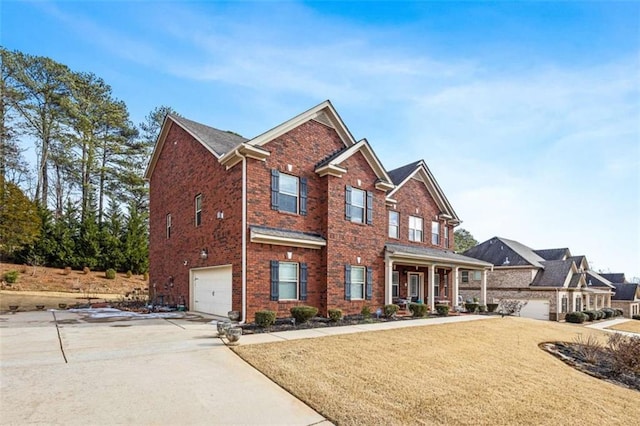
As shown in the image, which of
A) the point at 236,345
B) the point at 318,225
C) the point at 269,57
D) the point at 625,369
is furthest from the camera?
the point at 318,225

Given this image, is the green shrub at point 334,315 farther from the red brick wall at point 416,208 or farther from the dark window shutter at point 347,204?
the red brick wall at point 416,208

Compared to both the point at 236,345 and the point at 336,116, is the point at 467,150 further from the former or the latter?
the point at 236,345

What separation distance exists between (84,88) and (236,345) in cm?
3421

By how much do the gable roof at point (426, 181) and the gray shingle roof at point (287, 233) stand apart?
7.43 m

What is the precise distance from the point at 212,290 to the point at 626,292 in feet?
176

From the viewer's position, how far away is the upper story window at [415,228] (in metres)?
21.9

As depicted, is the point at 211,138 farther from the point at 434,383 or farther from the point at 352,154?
the point at 434,383

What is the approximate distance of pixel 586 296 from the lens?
35562 mm

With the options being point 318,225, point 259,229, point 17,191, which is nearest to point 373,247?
point 318,225

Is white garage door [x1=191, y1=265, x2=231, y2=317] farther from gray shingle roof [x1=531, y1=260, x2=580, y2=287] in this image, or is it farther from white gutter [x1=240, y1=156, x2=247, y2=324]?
gray shingle roof [x1=531, y1=260, x2=580, y2=287]

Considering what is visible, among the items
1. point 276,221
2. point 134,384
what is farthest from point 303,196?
point 134,384

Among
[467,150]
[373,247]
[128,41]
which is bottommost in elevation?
[373,247]

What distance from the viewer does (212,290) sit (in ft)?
49.3

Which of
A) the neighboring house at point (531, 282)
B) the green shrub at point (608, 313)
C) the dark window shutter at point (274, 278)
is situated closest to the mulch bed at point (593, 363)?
the dark window shutter at point (274, 278)
